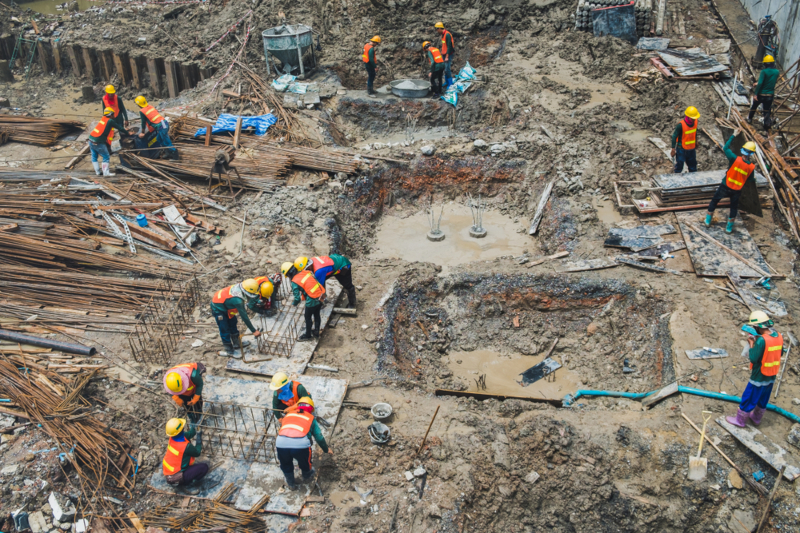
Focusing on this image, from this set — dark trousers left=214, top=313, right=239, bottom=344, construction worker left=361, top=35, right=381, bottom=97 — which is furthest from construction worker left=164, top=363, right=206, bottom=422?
construction worker left=361, top=35, right=381, bottom=97

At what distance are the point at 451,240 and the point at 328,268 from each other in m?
4.41

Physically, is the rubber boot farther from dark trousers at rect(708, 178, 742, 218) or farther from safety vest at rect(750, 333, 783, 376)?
dark trousers at rect(708, 178, 742, 218)

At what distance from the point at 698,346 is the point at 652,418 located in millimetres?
1571

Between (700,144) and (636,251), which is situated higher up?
(700,144)

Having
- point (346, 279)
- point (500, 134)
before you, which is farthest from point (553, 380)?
point (500, 134)

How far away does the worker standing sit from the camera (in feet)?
36.9

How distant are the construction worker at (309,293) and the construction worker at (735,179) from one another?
24.4 ft

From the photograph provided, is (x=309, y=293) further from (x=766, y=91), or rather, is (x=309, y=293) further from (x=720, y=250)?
(x=766, y=91)

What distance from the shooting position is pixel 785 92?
14.7 m

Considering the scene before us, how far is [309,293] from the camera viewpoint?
27.3ft

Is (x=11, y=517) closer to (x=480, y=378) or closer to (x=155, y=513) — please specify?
(x=155, y=513)

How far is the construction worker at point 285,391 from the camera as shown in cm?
684

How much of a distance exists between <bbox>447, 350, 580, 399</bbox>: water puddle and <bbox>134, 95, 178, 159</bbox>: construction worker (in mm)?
8313

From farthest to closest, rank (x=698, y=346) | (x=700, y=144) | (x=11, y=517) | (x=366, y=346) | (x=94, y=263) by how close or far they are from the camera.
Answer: (x=700, y=144), (x=94, y=263), (x=366, y=346), (x=698, y=346), (x=11, y=517)
